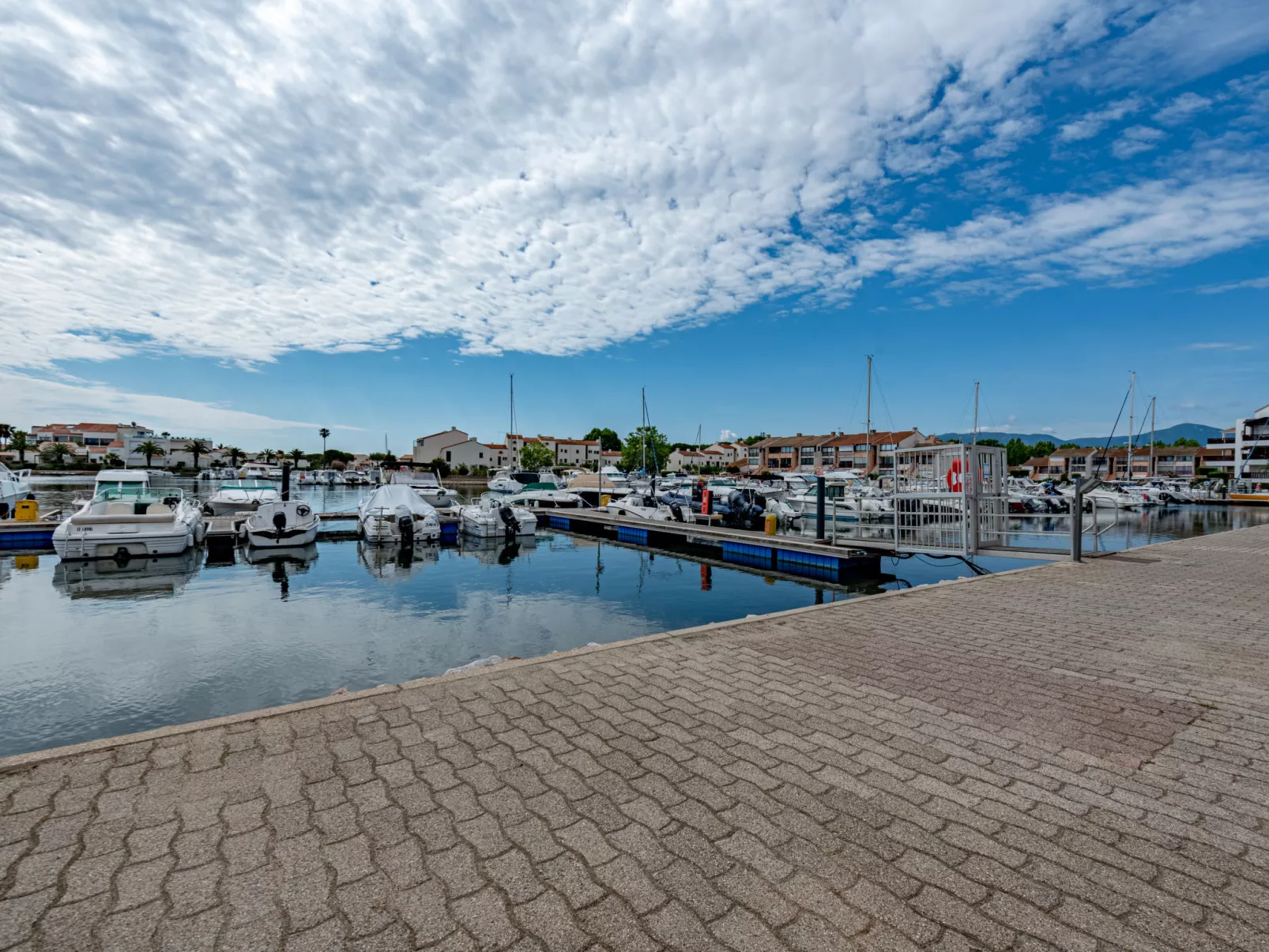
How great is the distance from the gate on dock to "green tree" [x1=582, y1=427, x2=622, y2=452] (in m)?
137

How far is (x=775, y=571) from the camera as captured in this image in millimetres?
18984

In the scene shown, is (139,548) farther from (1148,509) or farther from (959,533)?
(1148,509)

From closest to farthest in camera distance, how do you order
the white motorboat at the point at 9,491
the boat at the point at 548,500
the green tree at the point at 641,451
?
the white motorboat at the point at 9,491 → the boat at the point at 548,500 → the green tree at the point at 641,451

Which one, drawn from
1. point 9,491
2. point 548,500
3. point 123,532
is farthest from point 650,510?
point 9,491

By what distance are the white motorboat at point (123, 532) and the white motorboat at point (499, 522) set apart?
9.85 meters

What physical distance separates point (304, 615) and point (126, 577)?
812 cm

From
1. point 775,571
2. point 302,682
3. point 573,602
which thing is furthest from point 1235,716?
point 775,571

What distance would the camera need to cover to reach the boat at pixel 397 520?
23.6 m

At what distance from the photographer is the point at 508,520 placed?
1019 inches

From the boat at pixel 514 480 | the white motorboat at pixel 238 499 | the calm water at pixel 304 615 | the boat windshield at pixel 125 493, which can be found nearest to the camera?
the calm water at pixel 304 615

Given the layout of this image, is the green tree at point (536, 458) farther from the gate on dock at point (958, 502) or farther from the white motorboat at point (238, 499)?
the gate on dock at point (958, 502)

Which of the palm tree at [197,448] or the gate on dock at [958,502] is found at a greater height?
the palm tree at [197,448]

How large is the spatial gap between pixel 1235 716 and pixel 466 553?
71.5ft

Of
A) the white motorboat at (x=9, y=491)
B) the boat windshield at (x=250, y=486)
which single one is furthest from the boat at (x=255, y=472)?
the boat windshield at (x=250, y=486)
